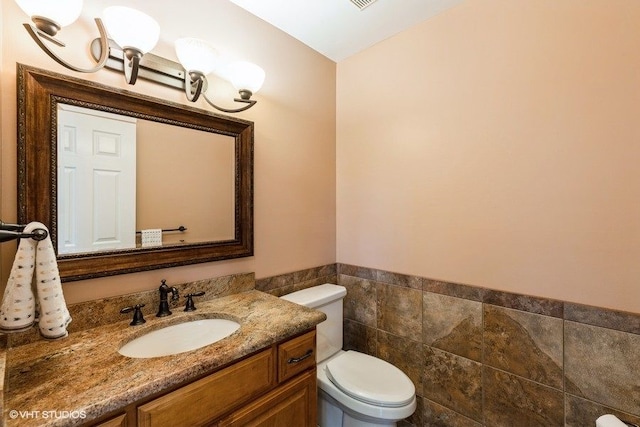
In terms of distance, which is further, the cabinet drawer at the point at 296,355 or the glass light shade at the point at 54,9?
the cabinet drawer at the point at 296,355

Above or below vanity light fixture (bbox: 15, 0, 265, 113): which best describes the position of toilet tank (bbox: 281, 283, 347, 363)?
below

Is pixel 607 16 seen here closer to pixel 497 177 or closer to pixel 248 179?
pixel 497 177

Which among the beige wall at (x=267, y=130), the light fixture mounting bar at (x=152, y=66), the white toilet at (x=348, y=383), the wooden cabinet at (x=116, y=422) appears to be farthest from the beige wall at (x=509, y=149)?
the wooden cabinet at (x=116, y=422)

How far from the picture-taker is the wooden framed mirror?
38.2 inches

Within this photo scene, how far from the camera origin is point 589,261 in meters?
1.18

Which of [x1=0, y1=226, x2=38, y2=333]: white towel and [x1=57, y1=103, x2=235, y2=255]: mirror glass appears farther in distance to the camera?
[x1=57, y1=103, x2=235, y2=255]: mirror glass

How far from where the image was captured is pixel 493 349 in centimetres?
141

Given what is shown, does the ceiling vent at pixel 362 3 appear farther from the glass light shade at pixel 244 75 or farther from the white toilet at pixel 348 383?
the white toilet at pixel 348 383

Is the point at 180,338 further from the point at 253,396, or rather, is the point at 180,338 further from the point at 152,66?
the point at 152,66

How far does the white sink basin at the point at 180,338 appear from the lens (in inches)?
41.4

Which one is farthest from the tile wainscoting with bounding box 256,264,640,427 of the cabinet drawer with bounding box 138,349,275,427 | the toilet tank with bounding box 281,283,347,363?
the cabinet drawer with bounding box 138,349,275,427

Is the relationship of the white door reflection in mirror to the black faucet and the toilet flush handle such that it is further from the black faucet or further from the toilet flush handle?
the toilet flush handle

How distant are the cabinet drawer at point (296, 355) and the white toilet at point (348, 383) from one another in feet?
1.08

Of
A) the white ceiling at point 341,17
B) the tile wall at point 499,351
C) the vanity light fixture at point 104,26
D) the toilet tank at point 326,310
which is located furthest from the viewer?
the toilet tank at point 326,310
